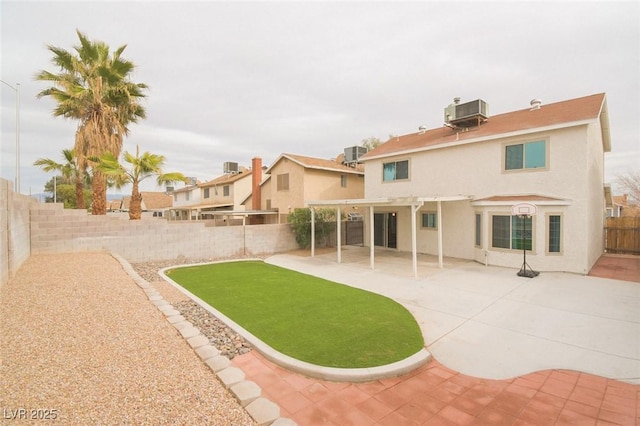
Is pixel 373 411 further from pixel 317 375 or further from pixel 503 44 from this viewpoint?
pixel 503 44

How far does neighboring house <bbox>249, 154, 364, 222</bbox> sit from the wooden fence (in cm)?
1554

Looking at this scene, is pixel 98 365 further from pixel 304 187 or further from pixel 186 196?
pixel 186 196

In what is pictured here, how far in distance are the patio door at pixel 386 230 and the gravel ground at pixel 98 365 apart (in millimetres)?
14039

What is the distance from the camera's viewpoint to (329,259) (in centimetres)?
1456

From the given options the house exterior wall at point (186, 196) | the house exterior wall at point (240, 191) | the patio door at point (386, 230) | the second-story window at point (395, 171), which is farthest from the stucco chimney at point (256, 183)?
the second-story window at point (395, 171)

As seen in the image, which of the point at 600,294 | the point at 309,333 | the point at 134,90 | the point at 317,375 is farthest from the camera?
the point at 134,90

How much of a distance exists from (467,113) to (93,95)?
18.0m

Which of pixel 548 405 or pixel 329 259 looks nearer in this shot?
pixel 548 405

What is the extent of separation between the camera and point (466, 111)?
49.1ft

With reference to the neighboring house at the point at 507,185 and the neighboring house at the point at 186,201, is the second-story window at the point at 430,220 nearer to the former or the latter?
the neighboring house at the point at 507,185

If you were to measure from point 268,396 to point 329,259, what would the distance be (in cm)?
1088

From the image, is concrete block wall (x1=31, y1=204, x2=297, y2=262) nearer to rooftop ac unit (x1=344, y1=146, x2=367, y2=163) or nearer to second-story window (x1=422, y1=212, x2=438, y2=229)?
second-story window (x1=422, y1=212, x2=438, y2=229)

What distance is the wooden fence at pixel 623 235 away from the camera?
14.7 m

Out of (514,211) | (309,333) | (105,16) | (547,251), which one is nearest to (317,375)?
(309,333)
